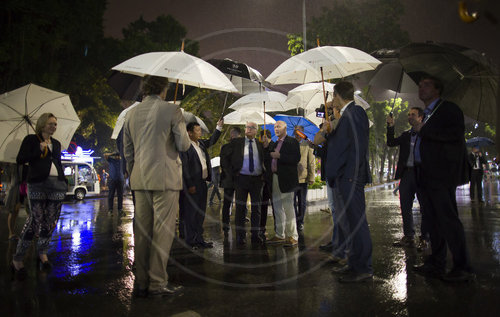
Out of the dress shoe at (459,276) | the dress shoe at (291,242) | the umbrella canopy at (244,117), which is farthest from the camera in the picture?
the umbrella canopy at (244,117)

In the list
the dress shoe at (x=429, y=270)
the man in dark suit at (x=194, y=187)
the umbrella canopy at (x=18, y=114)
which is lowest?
the dress shoe at (x=429, y=270)

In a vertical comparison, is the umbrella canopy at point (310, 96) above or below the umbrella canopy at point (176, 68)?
above

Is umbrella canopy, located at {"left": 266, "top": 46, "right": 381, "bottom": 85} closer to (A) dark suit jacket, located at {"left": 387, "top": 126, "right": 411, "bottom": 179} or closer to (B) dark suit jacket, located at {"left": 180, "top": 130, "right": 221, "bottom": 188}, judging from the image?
(A) dark suit jacket, located at {"left": 387, "top": 126, "right": 411, "bottom": 179}

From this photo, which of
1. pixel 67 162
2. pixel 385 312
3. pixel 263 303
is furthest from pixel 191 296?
pixel 67 162

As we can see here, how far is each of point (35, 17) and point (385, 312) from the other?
1894 cm

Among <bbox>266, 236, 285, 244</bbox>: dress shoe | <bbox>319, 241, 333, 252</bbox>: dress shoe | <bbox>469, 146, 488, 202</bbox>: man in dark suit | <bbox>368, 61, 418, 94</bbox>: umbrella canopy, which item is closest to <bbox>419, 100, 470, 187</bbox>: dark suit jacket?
<bbox>319, 241, 333, 252</bbox>: dress shoe

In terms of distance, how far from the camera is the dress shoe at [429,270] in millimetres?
4758

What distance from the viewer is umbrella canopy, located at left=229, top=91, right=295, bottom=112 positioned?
8531mm

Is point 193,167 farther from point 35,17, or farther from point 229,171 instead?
point 35,17

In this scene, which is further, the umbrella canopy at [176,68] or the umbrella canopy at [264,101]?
the umbrella canopy at [264,101]

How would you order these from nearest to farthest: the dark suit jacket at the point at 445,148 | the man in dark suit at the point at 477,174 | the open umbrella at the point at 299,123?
the dark suit jacket at the point at 445,148, the open umbrella at the point at 299,123, the man in dark suit at the point at 477,174

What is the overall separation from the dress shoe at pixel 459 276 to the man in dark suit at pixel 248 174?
11.5 ft

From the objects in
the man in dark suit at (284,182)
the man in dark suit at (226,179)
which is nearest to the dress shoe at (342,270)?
the man in dark suit at (284,182)

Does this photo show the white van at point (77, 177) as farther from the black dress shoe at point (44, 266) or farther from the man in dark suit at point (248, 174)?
the black dress shoe at point (44, 266)
